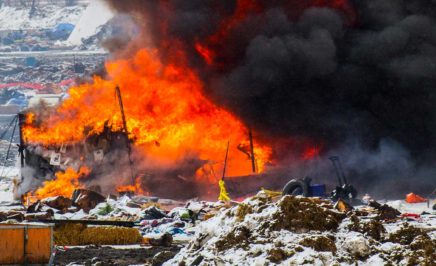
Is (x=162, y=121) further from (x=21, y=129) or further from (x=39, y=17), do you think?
(x=39, y=17)

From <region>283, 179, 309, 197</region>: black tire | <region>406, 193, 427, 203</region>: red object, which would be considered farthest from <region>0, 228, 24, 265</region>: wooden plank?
<region>406, 193, 427, 203</region>: red object

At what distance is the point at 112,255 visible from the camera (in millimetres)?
23516

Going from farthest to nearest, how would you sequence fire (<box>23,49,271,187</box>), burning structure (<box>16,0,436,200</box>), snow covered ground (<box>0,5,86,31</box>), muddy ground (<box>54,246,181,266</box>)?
snow covered ground (<box>0,5,86,31</box>)
fire (<box>23,49,271,187</box>)
burning structure (<box>16,0,436,200</box>)
muddy ground (<box>54,246,181,266</box>)

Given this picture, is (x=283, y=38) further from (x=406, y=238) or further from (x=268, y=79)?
(x=406, y=238)

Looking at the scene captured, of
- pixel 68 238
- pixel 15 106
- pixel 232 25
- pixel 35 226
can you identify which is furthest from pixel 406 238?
pixel 15 106

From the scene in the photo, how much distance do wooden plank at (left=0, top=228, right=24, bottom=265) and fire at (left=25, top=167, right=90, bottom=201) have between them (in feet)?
63.1

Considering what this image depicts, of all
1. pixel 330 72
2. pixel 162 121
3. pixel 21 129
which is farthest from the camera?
pixel 162 121

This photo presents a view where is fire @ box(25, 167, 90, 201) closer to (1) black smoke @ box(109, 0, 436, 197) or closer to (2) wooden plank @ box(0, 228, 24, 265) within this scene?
(1) black smoke @ box(109, 0, 436, 197)

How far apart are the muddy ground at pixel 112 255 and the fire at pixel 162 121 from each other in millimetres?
16556

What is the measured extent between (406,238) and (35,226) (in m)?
8.81

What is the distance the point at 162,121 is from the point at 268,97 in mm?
5349

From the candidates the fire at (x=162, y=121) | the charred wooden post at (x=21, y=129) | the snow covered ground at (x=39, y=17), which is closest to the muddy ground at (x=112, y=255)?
the fire at (x=162, y=121)

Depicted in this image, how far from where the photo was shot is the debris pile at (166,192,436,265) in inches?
651

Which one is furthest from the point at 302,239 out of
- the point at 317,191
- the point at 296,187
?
the point at 296,187
